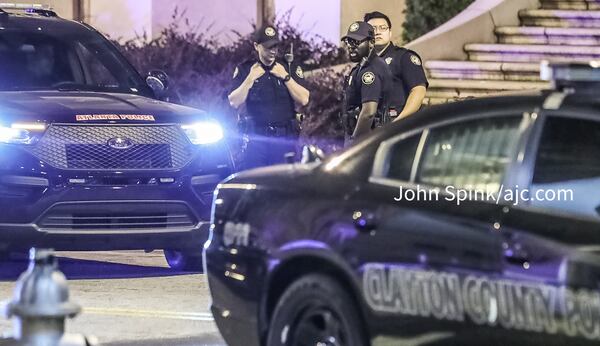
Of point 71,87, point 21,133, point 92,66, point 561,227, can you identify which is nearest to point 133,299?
point 21,133

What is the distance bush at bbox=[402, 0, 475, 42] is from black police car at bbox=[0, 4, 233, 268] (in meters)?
8.76

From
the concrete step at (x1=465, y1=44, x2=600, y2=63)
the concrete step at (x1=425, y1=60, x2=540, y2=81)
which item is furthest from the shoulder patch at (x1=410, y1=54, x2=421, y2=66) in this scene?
the concrete step at (x1=465, y1=44, x2=600, y2=63)

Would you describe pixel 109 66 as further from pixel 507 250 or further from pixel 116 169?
pixel 507 250

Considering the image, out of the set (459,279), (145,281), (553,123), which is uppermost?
(553,123)

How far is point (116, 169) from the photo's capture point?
948 cm

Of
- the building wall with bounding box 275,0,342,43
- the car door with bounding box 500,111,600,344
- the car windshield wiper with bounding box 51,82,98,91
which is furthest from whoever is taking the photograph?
the building wall with bounding box 275,0,342,43

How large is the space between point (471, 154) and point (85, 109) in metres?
4.43

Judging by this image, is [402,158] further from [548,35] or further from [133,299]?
[548,35]

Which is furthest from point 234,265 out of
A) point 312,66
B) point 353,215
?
point 312,66

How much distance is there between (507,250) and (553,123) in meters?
0.53

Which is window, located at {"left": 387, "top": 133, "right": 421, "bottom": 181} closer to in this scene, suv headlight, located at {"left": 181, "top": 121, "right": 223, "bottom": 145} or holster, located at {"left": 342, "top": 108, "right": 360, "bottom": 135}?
suv headlight, located at {"left": 181, "top": 121, "right": 223, "bottom": 145}

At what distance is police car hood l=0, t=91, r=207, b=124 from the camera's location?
9.41 metres

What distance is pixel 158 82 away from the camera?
10703 millimetres

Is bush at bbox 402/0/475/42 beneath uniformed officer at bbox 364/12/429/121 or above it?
above
